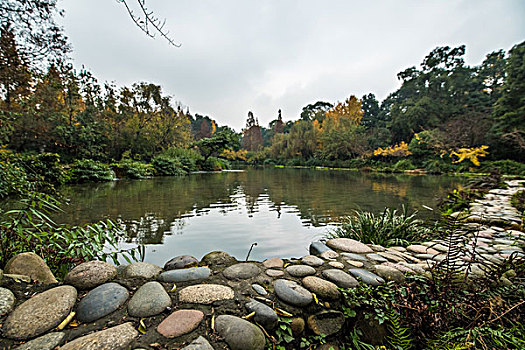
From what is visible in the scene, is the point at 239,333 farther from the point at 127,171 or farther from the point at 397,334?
the point at 127,171

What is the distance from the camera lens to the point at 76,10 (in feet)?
6.03

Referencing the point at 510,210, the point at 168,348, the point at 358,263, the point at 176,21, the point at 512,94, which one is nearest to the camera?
the point at 168,348

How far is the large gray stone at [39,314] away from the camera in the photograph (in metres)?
0.87

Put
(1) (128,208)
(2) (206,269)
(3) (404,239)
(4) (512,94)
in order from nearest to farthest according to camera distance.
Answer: (2) (206,269) → (3) (404,239) → (1) (128,208) → (4) (512,94)

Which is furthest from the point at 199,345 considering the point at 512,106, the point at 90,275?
the point at 512,106

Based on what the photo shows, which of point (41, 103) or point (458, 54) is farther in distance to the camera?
point (458, 54)

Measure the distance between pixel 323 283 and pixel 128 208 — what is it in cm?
450

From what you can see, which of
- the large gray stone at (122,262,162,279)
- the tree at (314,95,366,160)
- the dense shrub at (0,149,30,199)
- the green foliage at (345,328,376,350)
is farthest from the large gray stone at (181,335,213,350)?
the tree at (314,95,366,160)

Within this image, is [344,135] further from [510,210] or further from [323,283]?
[323,283]

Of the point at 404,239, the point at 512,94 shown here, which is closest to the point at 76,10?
the point at 404,239

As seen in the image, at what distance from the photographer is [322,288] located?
4.39 feet

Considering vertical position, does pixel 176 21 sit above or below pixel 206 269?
above

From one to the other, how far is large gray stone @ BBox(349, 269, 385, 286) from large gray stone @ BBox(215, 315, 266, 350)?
793 mm

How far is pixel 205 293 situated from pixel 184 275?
0.86 feet
